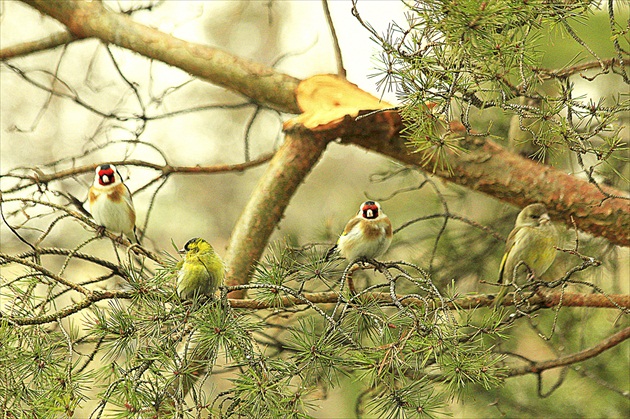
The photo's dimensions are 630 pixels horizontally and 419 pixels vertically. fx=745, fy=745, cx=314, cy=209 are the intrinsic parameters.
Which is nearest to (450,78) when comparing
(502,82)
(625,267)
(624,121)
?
(502,82)

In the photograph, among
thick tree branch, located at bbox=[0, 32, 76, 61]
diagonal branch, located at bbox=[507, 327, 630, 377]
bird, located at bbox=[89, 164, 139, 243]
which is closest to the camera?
diagonal branch, located at bbox=[507, 327, 630, 377]

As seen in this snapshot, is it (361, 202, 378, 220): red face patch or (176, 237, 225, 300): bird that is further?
(361, 202, 378, 220): red face patch

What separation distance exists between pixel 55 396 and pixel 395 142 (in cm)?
142

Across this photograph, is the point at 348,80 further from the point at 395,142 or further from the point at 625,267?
the point at 625,267

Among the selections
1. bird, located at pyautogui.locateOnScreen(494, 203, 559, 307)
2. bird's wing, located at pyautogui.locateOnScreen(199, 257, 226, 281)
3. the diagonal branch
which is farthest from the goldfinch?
bird's wing, located at pyautogui.locateOnScreen(199, 257, 226, 281)

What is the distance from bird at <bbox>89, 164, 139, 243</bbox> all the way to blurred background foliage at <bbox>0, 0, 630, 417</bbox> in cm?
12

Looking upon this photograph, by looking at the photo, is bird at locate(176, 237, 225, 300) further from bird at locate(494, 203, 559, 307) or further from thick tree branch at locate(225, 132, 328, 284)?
bird at locate(494, 203, 559, 307)

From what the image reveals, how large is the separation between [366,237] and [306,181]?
396 centimetres

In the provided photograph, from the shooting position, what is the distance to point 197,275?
1.42 m

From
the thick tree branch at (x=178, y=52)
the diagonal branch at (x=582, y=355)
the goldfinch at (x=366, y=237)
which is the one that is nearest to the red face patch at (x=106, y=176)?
the thick tree branch at (x=178, y=52)

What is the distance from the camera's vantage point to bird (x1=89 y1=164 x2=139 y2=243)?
2.48 metres

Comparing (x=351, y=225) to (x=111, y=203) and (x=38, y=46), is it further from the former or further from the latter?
(x=38, y=46)

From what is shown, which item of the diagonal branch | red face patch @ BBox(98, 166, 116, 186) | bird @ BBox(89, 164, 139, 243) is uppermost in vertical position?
red face patch @ BBox(98, 166, 116, 186)

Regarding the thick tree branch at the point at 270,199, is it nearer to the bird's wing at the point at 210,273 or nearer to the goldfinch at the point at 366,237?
the goldfinch at the point at 366,237
